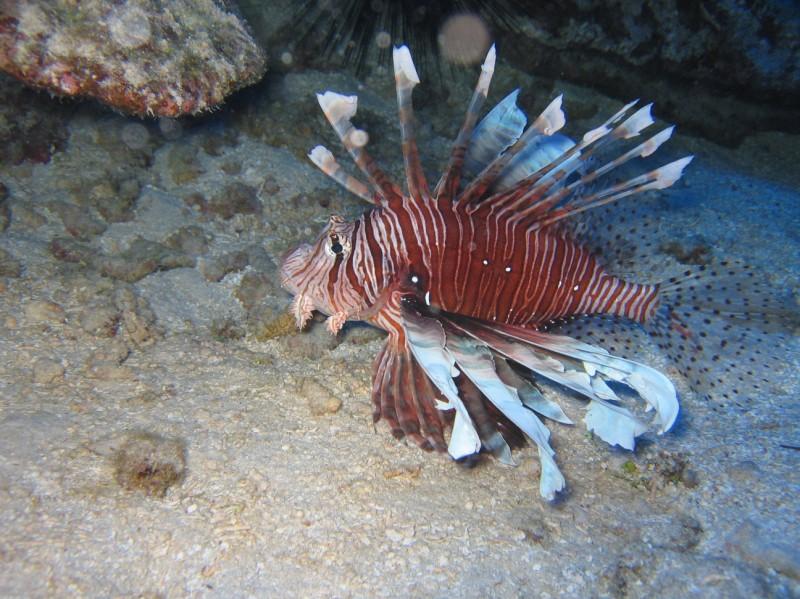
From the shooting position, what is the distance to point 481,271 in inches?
146

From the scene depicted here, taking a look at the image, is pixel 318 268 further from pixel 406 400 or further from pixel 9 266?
pixel 9 266

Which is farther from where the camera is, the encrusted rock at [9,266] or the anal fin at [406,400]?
the encrusted rock at [9,266]

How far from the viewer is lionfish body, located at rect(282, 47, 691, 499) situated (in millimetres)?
3158

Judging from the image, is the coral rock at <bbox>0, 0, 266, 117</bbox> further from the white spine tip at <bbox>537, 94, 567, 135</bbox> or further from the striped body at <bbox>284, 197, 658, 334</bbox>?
the white spine tip at <bbox>537, 94, 567, 135</bbox>

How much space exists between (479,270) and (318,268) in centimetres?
114

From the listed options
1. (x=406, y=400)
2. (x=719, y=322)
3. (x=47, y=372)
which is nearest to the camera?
(x=47, y=372)

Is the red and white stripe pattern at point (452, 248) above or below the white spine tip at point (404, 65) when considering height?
below

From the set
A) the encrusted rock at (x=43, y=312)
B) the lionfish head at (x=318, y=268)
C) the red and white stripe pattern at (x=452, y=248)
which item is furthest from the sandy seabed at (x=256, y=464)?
the red and white stripe pattern at (x=452, y=248)

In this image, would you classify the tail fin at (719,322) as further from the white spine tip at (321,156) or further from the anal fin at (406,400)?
the white spine tip at (321,156)

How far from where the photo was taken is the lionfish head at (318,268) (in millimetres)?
3621

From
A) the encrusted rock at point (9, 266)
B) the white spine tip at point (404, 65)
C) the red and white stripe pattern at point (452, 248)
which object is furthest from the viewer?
the encrusted rock at point (9, 266)

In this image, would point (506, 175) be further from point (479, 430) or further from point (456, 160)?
point (479, 430)

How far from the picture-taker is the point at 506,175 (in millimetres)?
4066

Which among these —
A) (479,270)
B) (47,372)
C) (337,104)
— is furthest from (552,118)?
(47,372)
